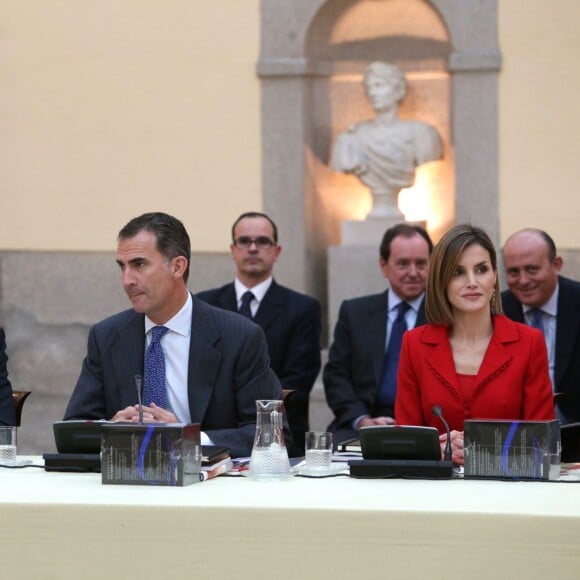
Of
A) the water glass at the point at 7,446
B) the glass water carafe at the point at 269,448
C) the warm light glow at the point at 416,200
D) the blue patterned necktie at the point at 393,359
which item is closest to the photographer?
the glass water carafe at the point at 269,448

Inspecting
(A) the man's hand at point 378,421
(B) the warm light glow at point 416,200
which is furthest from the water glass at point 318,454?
(B) the warm light glow at point 416,200

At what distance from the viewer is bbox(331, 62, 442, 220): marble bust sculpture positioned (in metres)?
7.49

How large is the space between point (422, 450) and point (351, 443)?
3.28ft

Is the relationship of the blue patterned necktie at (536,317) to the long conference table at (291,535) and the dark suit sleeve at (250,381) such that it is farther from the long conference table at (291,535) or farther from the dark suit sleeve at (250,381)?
the long conference table at (291,535)

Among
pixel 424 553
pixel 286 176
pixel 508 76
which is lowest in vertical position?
pixel 424 553

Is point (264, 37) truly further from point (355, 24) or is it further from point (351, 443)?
point (351, 443)

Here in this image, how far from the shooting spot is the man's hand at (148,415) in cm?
377

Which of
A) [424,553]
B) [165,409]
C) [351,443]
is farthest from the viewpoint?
[351,443]

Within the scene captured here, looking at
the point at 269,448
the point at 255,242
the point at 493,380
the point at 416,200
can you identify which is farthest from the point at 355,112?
the point at 269,448

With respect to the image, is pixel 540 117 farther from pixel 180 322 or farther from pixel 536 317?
pixel 180 322

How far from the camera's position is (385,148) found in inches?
295

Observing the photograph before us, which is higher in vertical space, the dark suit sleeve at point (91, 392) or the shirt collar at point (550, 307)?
the shirt collar at point (550, 307)

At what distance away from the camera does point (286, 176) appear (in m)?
7.58

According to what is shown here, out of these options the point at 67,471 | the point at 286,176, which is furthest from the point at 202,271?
the point at 67,471
